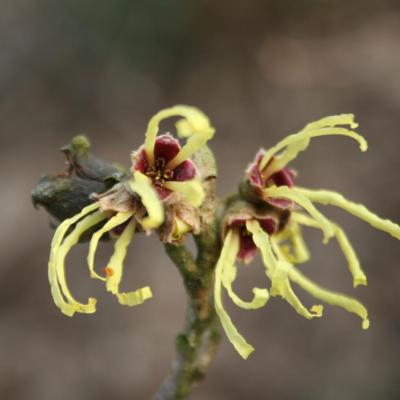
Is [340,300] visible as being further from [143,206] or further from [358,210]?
[143,206]

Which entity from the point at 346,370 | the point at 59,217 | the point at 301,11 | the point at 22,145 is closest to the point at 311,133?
the point at 59,217

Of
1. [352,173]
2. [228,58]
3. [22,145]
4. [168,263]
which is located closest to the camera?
[168,263]

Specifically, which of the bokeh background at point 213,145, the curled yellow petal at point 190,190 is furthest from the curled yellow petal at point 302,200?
the bokeh background at point 213,145

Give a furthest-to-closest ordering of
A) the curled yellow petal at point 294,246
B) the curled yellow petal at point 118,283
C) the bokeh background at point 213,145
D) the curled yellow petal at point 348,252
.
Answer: the bokeh background at point 213,145, the curled yellow petal at point 294,246, the curled yellow petal at point 348,252, the curled yellow petal at point 118,283

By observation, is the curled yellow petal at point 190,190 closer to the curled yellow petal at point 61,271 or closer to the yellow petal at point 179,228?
the yellow petal at point 179,228

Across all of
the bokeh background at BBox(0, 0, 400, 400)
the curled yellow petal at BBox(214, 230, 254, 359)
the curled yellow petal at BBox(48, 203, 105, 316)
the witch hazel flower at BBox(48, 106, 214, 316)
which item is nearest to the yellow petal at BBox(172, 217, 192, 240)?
the witch hazel flower at BBox(48, 106, 214, 316)

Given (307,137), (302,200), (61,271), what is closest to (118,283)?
(61,271)

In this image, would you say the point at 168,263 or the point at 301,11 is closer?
the point at 168,263

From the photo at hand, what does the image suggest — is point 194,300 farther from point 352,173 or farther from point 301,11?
point 301,11
